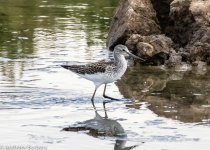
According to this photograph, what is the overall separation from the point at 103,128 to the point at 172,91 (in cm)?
314

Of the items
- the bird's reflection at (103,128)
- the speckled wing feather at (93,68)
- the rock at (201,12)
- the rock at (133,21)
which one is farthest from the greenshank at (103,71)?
the rock at (133,21)

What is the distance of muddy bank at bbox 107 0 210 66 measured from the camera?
1633 cm

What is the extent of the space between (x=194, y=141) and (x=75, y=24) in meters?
13.1

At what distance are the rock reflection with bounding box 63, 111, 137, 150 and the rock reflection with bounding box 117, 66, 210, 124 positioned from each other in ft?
3.45

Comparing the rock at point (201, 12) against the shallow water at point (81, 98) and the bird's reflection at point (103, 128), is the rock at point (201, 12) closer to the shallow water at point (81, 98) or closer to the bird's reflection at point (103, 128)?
the shallow water at point (81, 98)

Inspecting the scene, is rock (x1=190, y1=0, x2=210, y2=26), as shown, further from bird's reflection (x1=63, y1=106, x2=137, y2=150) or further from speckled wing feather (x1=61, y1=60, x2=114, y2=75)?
bird's reflection (x1=63, y1=106, x2=137, y2=150)

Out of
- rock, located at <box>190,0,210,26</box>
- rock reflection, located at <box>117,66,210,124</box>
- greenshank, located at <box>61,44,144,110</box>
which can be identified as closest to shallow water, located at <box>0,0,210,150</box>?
rock reflection, located at <box>117,66,210,124</box>

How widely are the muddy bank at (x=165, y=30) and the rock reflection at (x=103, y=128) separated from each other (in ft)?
17.5

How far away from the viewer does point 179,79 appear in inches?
577

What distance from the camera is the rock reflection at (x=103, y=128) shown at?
10.0m

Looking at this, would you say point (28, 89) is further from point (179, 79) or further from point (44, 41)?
point (44, 41)

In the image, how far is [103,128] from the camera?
420 inches

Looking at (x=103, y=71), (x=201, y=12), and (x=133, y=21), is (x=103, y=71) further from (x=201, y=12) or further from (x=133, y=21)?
(x=133, y=21)

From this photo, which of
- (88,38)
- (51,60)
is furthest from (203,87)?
(88,38)
